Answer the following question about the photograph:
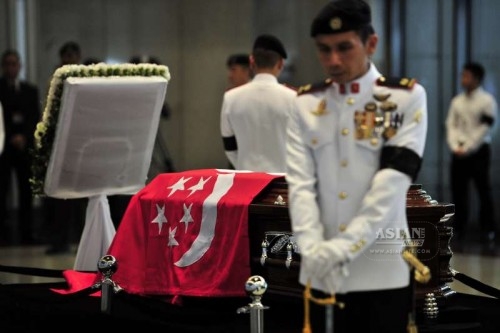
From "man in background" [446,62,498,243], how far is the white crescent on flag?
499 centimetres

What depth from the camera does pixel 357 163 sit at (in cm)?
367

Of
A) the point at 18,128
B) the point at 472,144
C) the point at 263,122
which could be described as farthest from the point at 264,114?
the point at 18,128

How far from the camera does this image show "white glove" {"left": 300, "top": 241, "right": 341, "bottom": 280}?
3484mm

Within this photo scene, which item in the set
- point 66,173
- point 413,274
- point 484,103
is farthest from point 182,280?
point 484,103

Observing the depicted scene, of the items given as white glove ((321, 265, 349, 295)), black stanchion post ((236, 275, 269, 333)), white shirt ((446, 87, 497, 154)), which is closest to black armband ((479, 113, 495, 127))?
white shirt ((446, 87, 497, 154))

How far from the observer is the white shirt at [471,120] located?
10352mm

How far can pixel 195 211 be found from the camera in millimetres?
5832

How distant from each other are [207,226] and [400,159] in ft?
7.49

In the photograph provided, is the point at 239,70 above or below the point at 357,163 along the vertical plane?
above

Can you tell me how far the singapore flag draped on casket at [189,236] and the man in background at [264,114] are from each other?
54 centimetres

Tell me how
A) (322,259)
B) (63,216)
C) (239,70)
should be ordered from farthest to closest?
(63,216)
(239,70)
(322,259)

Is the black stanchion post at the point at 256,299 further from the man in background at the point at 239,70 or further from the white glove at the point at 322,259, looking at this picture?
the man in background at the point at 239,70

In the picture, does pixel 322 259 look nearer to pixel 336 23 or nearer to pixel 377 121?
pixel 377 121

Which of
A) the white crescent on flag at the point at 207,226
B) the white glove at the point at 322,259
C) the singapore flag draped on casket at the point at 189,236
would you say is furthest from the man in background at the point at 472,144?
the white glove at the point at 322,259
